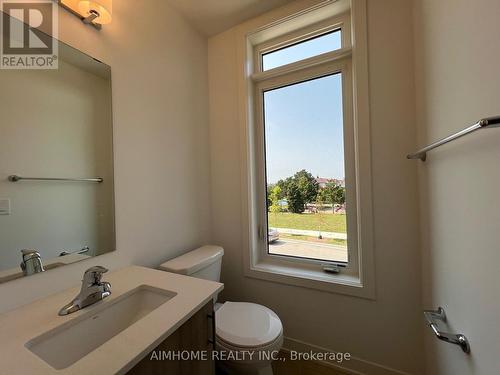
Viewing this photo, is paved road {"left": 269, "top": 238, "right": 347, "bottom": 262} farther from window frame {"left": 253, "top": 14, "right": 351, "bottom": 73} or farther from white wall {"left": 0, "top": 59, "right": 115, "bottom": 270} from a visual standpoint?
window frame {"left": 253, "top": 14, "right": 351, "bottom": 73}

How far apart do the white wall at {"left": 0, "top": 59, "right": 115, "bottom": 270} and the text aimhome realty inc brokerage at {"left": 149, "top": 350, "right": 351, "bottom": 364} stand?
67 centimetres

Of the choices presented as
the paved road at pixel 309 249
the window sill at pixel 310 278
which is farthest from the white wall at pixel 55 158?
the paved road at pixel 309 249

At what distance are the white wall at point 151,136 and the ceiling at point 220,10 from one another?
8 cm

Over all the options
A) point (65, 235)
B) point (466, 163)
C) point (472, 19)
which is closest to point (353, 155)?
point (466, 163)

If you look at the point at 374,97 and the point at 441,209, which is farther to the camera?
the point at 374,97

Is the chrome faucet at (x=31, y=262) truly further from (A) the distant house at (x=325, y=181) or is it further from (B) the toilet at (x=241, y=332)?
(A) the distant house at (x=325, y=181)

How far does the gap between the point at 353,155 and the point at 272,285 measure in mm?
1103

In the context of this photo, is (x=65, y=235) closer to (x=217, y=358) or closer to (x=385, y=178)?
(x=217, y=358)

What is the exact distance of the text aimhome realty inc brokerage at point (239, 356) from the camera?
69cm

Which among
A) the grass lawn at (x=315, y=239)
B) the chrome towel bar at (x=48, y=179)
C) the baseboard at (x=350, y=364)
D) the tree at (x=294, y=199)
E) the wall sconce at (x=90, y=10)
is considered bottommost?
the baseboard at (x=350, y=364)

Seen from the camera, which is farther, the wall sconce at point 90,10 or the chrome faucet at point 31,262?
the wall sconce at point 90,10

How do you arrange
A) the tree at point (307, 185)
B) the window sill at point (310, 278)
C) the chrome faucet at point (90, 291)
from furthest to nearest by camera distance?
the tree at point (307, 185) < the window sill at point (310, 278) < the chrome faucet at point (90, 291)

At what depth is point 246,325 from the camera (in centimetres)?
117

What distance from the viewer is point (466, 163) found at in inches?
29.8
